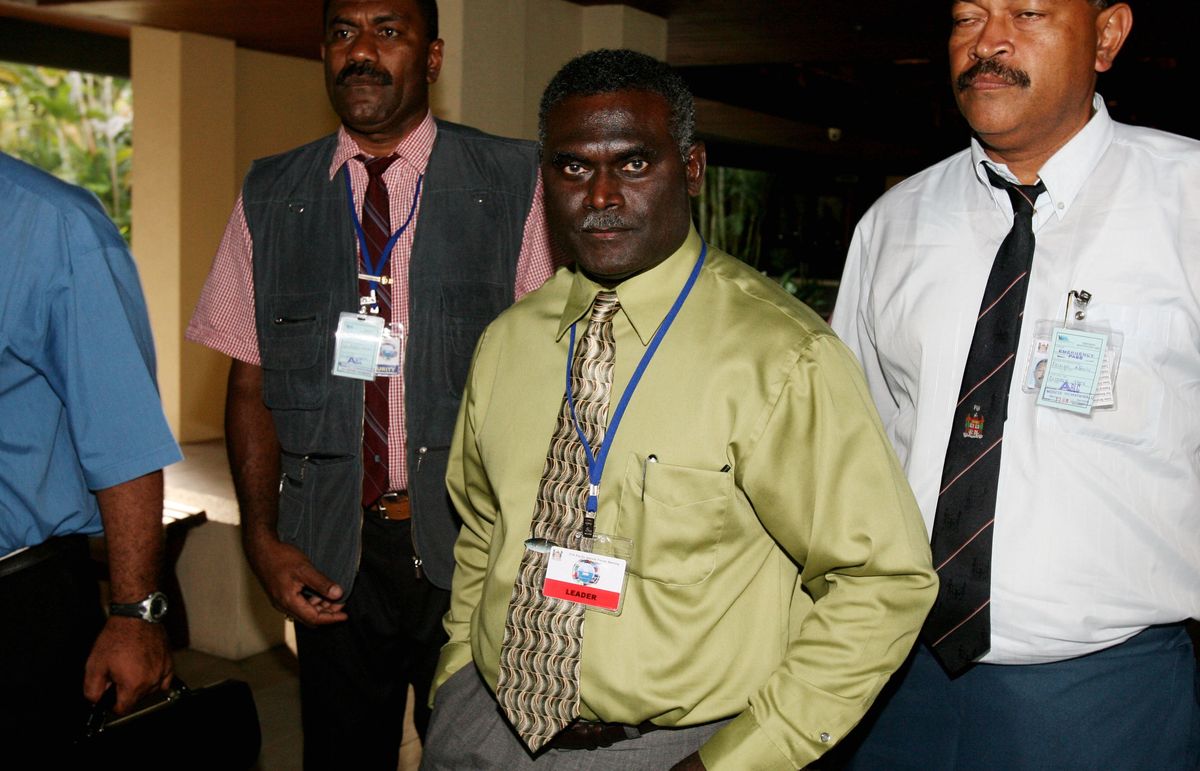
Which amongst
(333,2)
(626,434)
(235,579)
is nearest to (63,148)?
(235,579)

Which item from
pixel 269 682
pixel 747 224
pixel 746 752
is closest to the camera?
pixel 746 752

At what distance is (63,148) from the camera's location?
11797 mm

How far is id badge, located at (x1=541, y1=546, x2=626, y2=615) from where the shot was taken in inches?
57.8

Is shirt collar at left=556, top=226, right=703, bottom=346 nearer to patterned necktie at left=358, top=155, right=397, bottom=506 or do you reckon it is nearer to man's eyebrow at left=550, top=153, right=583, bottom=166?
man's eyebrow at left=550, top=153, right=583, bottom=166

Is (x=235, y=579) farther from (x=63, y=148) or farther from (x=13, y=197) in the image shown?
(x=63, y=148)

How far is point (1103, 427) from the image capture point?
1.65 metres

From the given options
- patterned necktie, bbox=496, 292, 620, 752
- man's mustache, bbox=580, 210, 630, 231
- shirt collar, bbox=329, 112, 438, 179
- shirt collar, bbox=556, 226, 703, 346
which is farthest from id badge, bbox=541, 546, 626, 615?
shirt collar, bbox=329, 112, 438, 179

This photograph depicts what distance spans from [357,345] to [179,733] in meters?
0.76

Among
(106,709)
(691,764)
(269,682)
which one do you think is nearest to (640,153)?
(691,764)

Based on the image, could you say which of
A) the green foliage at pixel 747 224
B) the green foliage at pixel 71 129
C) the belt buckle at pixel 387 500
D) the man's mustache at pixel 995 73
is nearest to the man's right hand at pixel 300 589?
the belt buckle at pixel 387 500

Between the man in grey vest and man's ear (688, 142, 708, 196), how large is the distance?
2.22ft

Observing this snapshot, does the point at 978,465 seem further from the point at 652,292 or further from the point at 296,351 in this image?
the point at 296,351

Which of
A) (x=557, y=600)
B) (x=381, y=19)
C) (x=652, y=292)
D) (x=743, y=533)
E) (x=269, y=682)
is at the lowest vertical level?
(x=269, y=682)

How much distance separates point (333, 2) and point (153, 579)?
3.76 feet
